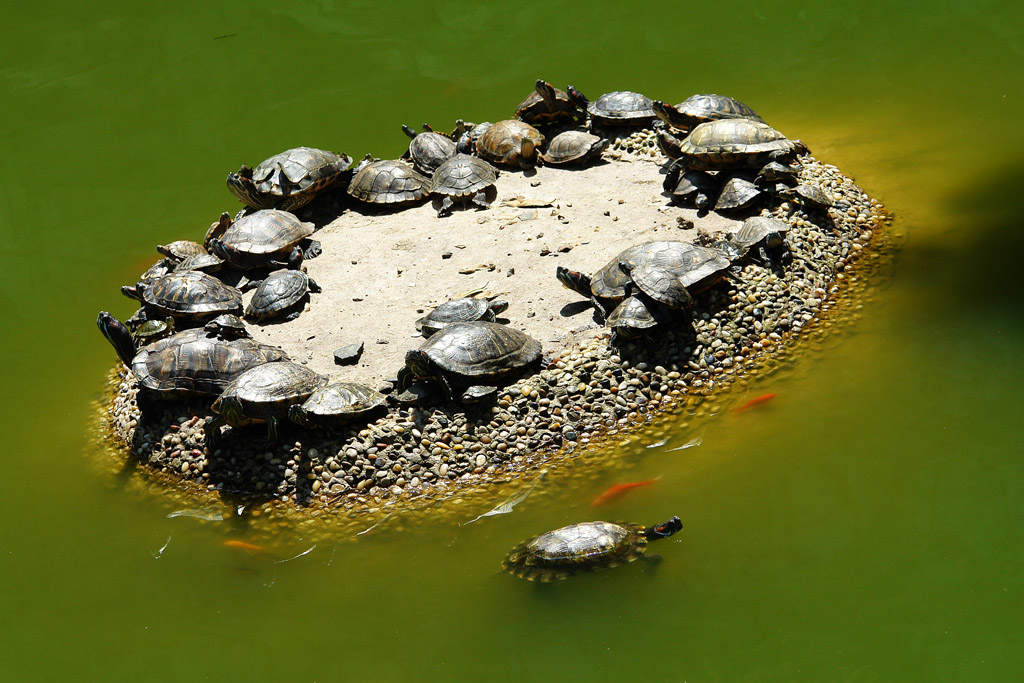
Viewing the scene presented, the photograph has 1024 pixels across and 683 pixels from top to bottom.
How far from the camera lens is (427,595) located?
4.72 meters

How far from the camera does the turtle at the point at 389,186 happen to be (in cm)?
859

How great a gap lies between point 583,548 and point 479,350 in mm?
1795

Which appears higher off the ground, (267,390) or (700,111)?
(700,111)

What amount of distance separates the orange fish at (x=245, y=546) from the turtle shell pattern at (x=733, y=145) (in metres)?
5.28

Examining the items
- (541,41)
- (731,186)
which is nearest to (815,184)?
(731,186)

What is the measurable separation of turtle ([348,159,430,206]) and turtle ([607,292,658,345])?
11.0ft

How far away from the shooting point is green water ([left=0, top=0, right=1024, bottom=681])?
4195 millimetres

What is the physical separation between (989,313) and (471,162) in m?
5.06

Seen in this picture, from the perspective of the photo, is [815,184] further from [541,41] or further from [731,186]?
[541,41]

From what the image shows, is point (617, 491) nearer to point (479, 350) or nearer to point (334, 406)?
point (479, 350)

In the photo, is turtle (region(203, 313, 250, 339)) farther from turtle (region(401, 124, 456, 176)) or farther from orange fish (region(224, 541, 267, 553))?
turtle (region(401, 124, 456, 176))

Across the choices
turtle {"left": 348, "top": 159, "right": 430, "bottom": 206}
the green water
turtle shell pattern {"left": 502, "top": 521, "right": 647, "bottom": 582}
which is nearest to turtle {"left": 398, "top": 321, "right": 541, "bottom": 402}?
the green water

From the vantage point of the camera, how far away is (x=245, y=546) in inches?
209

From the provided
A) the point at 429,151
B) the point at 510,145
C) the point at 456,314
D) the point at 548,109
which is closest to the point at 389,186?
the point at 429,151
